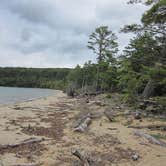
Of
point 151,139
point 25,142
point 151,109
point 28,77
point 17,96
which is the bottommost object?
point 17,96

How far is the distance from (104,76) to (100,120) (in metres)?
25.7

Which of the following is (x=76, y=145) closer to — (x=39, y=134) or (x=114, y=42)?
(x=39, y=134)

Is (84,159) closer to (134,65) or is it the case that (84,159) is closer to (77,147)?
(77,147)

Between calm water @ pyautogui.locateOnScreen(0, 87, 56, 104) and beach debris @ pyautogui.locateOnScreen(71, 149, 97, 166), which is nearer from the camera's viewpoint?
beach debris @ pyautogui.locateOnScreen(71, 149, 97, 166)

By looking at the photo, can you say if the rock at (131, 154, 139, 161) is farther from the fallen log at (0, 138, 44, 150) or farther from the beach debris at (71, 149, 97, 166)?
the fallen log at (0, 138, 44, 150)

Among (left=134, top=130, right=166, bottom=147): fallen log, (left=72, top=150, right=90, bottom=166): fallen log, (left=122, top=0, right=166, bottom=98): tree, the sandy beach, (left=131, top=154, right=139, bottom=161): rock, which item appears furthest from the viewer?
Answer: (left=122, top=0, right=166, bottom=98): tree

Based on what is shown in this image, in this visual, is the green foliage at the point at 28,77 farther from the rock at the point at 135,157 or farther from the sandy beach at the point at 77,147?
the rock at the point at 135,157

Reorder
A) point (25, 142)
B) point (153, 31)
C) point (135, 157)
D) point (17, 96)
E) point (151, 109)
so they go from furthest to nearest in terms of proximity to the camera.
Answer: point (17, 96), point (151, 109), point (153, 31), point (25, 142), point (135, 157)

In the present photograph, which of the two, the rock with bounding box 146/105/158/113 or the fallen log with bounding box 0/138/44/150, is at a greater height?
the rock with bounding box 146/105/158/113

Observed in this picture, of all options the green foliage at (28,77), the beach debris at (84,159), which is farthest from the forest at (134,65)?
the green foliage at (28,77)

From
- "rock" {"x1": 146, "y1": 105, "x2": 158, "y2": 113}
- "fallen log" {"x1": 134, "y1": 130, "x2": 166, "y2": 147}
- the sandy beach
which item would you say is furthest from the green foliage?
"fallen log" {"x1": 134, "y1": 130, "x2": 166, "y2": 147}

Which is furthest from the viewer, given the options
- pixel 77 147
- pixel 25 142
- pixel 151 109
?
pixel 151 109

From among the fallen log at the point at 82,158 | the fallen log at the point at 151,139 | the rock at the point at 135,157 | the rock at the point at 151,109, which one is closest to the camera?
the fallen log at the point at 82,158

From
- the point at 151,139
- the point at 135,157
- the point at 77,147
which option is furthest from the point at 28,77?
the point at 135,157
